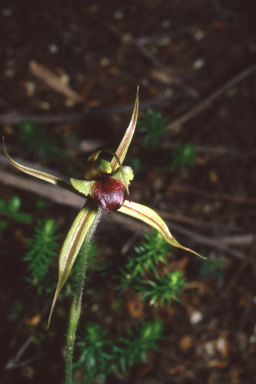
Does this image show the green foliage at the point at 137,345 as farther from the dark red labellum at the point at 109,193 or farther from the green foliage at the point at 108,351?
the dark red labellum at the point at 109,193

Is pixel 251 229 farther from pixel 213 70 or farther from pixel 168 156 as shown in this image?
pixel 213 70

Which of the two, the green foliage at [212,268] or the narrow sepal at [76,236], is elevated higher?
the green foliage at [212,268]

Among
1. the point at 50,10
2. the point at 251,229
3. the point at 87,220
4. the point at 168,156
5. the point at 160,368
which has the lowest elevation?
the point at 160,368

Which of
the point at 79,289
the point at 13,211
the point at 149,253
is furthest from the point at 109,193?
the point at 13,211

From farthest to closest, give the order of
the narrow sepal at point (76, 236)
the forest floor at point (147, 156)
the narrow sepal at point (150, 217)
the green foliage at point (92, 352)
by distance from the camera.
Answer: the forest floor at point (147, 156) → the green foliage at point (92, 352) → the narrow sepal at point (150, 217) → the narrow sepal at point (76, 236)

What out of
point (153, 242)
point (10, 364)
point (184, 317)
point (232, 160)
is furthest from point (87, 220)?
point (232, 160)

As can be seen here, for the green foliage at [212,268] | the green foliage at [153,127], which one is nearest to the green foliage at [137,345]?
the green foliage at [212,268]

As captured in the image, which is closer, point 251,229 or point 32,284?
point 32,284

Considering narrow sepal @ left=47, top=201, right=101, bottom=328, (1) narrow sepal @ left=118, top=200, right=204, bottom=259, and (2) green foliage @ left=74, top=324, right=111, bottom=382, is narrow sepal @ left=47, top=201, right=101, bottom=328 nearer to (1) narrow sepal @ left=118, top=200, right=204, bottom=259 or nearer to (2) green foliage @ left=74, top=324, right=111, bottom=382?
(1) narrow sepal @ left=118, top=200, right=204, bottom=259
